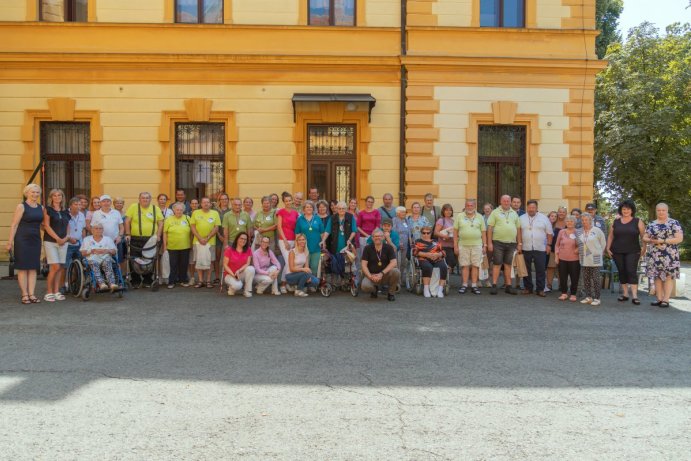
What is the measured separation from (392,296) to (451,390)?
5189 mm

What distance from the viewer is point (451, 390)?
5461 millimetres

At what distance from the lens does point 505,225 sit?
464 inches

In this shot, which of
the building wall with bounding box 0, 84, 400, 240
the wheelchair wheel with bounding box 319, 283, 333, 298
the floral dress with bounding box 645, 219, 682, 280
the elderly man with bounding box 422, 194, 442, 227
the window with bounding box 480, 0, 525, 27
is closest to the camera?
the floral dress with bounding box 645, 219, 682, 280

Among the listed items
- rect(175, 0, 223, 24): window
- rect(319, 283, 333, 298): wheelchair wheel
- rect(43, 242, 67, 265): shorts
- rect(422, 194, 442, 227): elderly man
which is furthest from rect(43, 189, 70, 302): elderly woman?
rect(422, 194, 442, 227): elderly man

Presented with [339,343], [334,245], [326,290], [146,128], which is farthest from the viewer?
[146,128]

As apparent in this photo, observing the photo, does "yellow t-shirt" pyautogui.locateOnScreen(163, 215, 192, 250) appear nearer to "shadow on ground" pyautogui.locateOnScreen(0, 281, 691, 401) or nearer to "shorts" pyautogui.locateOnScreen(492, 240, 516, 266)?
"shadow on ground" pyautogui.locateOnScreen(0, 281, 691, 401)

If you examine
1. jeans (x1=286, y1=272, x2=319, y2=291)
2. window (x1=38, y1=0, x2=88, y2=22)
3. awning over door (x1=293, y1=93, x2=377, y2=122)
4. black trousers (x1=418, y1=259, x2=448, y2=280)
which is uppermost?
window (x1=38, y1=0, x2=88, y2=22)

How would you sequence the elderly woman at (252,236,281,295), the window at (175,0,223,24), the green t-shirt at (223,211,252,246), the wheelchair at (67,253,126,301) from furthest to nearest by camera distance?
the window at (175,0,223,24) < the green t-shirt at (223,211,252,246) < the elderly woman at (252,236,281,295) < the wheelchair at (67,253,126,301)

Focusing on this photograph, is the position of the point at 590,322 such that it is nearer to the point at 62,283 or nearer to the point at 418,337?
the point at 418,337

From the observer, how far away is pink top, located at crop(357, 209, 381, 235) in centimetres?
1198

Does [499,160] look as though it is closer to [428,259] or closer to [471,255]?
[471,255]

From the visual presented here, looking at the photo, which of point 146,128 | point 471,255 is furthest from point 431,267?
point 146,128

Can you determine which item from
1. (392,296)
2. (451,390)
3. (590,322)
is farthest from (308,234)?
(451,390)

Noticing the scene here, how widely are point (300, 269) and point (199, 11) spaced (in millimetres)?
7723
